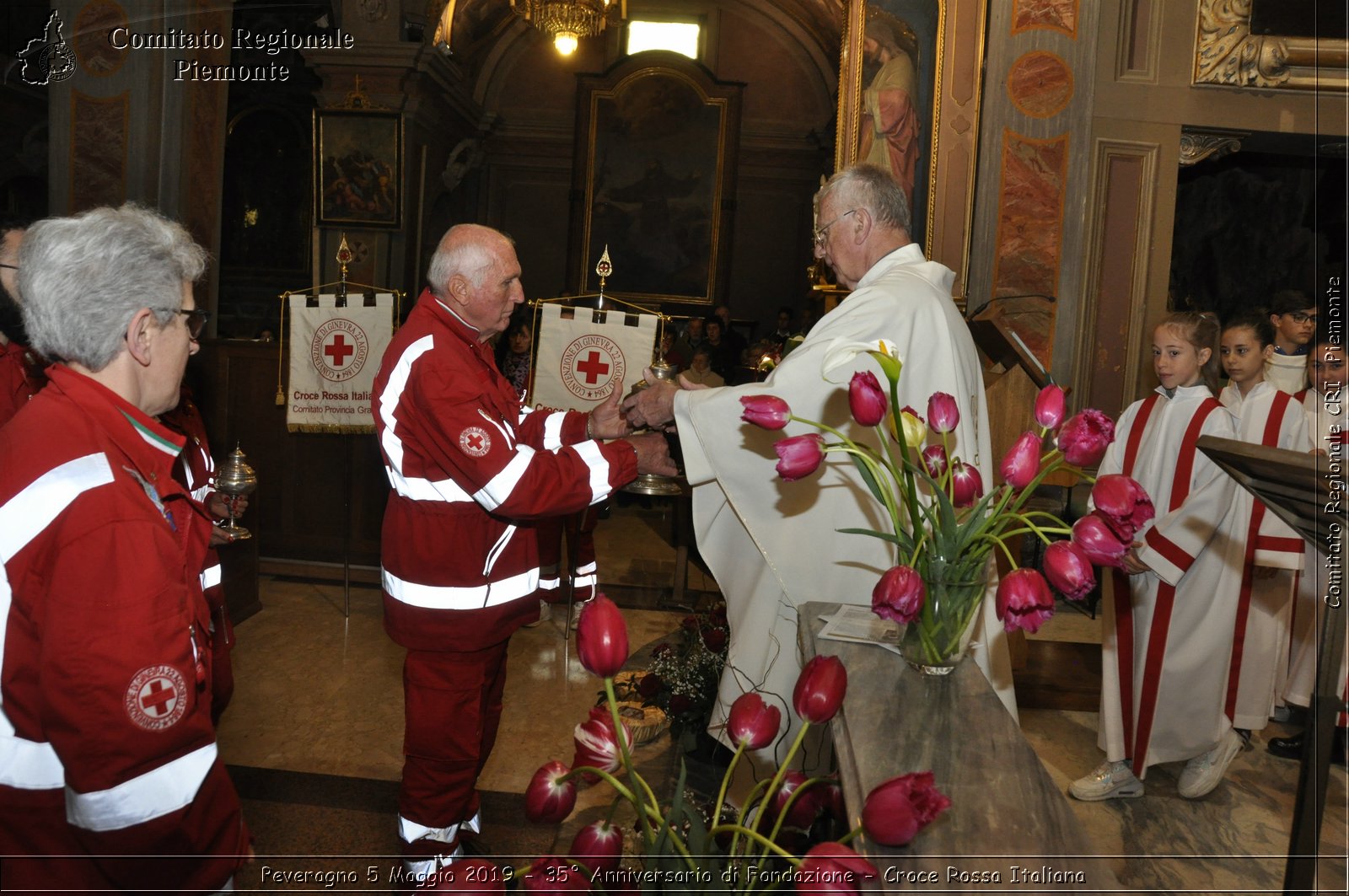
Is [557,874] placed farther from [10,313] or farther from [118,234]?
[10,313]

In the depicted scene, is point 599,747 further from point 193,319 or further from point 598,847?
point 193,319

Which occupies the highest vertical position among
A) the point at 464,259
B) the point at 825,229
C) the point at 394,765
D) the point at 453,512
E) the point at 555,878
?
the point at 825,229

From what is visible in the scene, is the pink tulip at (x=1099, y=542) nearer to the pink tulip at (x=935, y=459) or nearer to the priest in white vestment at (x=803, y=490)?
the pink tulip at (x=935, y=459)

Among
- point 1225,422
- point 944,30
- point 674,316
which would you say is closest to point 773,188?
point 674,316

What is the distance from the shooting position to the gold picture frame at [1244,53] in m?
7.20

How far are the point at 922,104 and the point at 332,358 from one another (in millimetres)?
4665

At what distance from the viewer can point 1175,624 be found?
355cm

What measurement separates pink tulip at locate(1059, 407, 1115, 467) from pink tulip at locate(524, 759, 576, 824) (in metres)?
0.89

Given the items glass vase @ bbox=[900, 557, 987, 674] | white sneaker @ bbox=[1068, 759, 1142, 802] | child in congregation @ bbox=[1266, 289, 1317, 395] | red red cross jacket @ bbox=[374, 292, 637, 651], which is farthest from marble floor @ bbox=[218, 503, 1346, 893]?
child in congregation @ bbox=[1266, 289, 1317, 395]

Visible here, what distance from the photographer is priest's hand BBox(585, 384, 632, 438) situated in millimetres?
2994

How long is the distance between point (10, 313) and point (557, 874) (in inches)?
101

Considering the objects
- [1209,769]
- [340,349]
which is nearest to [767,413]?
[1209,769]

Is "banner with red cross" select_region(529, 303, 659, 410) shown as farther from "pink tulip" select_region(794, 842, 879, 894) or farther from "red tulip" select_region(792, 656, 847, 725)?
"pink tulip" select_region(794, 842, 879, 894)

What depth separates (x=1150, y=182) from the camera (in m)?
7.39
